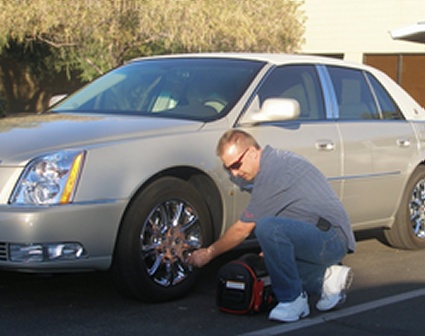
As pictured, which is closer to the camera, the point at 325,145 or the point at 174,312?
the point at 174,312

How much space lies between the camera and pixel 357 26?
87.2 ft

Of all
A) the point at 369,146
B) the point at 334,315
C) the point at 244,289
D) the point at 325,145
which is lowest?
the point at 334,315

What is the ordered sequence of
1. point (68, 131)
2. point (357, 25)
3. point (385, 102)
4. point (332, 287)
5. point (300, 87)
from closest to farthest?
point (332, 287) < point (68, 131) < point (300, 87) < point (385, 102) < point (357, 25)

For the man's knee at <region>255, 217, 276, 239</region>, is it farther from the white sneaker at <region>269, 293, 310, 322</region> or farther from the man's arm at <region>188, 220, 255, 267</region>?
the white sneaker at <region>269, 293, 310, 322</region>

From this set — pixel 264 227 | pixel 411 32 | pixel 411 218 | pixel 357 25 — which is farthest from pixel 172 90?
pixel 357 25

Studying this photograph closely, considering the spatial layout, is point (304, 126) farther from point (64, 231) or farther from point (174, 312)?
point (64, 231)

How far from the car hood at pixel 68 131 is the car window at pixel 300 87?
0.88 metres

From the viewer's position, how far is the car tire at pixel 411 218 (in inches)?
285

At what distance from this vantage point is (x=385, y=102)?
24.1ft

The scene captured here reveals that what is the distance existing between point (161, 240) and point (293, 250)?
88cm

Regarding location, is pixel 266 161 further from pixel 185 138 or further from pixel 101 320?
pixel 101 320

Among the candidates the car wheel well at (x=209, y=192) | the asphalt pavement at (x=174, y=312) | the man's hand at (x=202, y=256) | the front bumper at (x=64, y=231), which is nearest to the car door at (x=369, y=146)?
the asphalt pavement at (x=174, y=312)

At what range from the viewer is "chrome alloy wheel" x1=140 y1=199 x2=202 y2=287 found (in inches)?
207

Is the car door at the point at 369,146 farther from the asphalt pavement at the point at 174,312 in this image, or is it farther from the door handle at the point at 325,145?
the asphalt pavement at the point at 174,312
